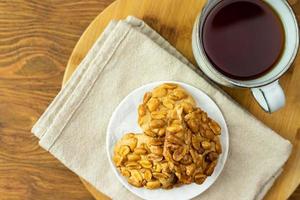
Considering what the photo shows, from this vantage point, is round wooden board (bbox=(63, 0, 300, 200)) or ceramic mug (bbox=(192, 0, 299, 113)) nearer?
ceramic mug (bbox=(192, 0, 299, 113))

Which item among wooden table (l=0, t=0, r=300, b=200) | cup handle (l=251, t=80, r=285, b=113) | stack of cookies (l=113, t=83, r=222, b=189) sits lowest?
wooden table (l=0, t=0, r=300, b=200)

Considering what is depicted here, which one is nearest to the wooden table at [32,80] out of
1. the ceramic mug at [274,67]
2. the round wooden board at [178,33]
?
the round wooden board at [178,33]

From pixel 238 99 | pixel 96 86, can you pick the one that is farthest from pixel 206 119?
pixel 96 86

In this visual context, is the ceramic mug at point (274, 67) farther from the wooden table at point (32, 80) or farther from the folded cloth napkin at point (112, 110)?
the wooden table at point (32, 80)

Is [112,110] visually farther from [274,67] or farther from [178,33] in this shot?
[274,67]

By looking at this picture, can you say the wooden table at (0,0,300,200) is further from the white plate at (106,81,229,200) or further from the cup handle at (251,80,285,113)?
the cup handle at (251,80,285,113)

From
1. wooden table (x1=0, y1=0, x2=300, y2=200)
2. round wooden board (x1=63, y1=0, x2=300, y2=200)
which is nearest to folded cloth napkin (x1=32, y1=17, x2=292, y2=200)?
round wooden board (x1=63, y1=0, x2=300, y2=200)
